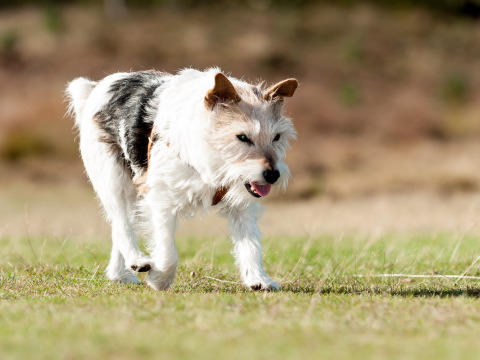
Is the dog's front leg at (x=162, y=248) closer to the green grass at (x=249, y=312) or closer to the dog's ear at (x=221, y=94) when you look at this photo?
the green grass at (x=249, y=312)

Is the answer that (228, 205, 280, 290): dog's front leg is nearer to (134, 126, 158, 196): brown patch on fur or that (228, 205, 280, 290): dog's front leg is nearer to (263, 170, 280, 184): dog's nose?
(134, 126, 158, 196): brown patch on fur

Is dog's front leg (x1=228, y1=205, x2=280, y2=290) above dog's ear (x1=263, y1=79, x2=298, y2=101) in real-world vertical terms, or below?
below

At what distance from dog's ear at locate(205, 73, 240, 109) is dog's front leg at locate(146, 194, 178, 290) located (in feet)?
3.21

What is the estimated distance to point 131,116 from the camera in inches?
272

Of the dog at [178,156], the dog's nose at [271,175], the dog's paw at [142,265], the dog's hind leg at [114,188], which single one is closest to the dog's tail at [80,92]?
the dog at [178,156]

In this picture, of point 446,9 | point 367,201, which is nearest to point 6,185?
point 367,201

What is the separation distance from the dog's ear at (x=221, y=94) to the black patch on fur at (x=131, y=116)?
0.82m

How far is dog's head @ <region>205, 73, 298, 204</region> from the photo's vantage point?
587 centimetres

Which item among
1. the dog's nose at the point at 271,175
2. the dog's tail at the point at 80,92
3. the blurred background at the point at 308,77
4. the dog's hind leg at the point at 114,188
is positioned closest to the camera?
the dog's nose at the point at 271,175

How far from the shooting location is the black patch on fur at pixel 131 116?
22.3 feet

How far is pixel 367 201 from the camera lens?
68.6 feet

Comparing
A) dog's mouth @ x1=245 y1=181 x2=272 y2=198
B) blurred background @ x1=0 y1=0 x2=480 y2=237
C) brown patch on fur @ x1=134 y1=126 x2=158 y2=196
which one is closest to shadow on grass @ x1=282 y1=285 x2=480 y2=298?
dog's mouth @ x1=245 y1=181 x2=272 y2=198

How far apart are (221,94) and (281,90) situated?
1.74 feet

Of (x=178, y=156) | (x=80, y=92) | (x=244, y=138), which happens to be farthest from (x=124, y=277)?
(x=244, y=138)
